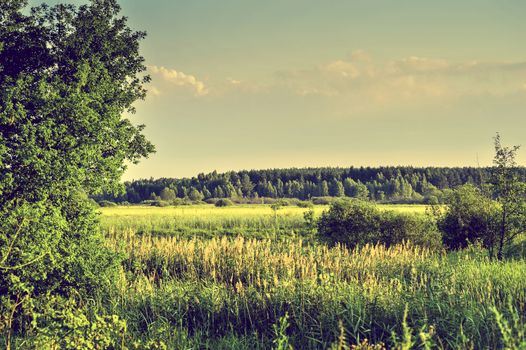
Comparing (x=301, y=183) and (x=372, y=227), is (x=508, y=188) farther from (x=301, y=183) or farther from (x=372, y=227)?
(x=301, y=183)

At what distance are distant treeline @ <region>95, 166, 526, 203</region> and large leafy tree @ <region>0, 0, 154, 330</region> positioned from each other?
311 feet

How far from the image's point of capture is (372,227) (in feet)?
75.3

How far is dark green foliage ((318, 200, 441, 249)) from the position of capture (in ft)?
73.8

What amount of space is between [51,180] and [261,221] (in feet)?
85.0

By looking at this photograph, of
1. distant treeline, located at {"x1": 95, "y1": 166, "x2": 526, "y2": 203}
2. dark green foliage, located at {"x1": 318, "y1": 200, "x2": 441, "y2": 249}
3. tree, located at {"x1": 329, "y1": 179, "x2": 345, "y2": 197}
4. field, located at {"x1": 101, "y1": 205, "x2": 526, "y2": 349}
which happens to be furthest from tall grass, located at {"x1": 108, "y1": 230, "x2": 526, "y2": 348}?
tree, located at {"x1": 329, "y1": 179, "x2": 345, "y2": 197}

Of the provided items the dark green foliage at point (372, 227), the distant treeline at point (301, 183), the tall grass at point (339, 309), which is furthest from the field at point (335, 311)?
the distant treeline at point (301, 183)

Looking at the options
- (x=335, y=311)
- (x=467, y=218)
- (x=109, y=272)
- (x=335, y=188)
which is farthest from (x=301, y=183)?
(x=335, y=311)

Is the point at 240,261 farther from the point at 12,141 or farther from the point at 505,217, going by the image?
the point at 505,217

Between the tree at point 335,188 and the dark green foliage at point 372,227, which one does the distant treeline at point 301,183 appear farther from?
the dark green foliage at point 372,227

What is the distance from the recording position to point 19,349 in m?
8.91

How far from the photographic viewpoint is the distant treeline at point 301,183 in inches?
4638

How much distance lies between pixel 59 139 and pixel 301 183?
12380cm

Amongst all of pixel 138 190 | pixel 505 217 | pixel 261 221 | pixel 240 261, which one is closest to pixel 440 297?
pixel 240 261

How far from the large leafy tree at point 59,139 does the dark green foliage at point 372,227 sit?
40.0 ft
